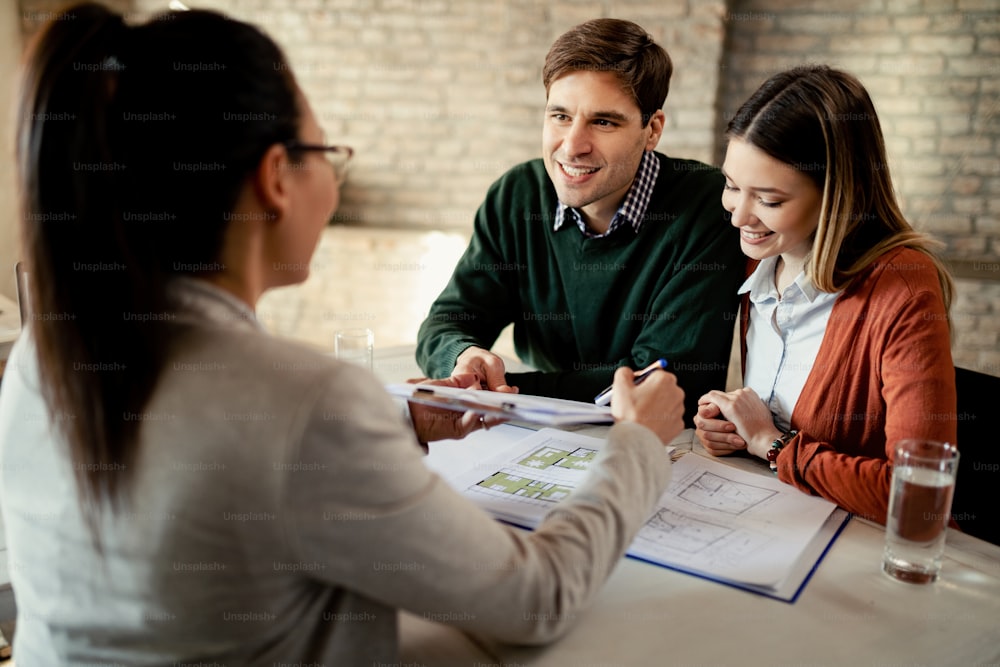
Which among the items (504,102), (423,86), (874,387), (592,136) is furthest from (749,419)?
(423,86)

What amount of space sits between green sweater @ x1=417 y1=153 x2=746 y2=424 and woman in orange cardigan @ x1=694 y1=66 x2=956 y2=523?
0.88 feet

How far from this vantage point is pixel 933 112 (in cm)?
365

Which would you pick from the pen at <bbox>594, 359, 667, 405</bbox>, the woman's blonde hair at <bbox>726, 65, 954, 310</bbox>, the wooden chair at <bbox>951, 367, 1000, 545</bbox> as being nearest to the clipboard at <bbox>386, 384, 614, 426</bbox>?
the pen at <bbox>594, 359, 667, 405</bbox>

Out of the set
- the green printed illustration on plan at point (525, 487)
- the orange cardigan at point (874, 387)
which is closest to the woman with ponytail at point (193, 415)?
the green printed illustration on plan at point (525, 487)

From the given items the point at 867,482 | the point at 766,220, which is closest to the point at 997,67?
the point at 766,220

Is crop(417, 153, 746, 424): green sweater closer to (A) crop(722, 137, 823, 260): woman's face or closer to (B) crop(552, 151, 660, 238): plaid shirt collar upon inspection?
(B) crop(552, 151, 660, 238): plaid shirt collar

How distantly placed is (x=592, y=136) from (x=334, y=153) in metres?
1.09

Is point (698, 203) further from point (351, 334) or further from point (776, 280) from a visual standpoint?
point (351, 334)

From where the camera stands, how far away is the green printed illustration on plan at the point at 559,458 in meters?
1.30

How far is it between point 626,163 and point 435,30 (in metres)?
3.00

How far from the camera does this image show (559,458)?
1.33 metres

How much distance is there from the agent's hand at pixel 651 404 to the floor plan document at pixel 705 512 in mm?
156

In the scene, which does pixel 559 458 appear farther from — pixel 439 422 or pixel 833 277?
pixel 833 277

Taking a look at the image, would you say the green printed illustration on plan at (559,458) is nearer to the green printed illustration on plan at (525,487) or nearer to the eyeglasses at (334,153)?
the green printed illustration on plan at (525,487)
